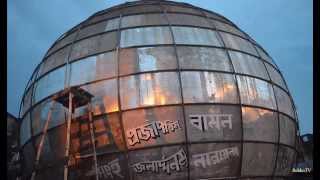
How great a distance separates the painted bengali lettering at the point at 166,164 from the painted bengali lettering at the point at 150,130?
2.34ft

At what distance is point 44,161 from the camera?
16125 millimetres

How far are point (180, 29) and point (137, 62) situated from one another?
2.30m

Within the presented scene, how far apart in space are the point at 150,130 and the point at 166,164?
117cm

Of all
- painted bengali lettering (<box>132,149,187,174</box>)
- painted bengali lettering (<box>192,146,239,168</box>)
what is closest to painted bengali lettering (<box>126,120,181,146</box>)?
painted bengali lettering (<box>132,149,187,174</box>)

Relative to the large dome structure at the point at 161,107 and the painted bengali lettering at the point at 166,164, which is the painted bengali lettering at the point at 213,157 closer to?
the large dome structure at the point at 161,107

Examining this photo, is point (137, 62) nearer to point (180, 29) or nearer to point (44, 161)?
point (180, 29)

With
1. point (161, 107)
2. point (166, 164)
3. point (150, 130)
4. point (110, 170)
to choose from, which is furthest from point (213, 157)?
point (110, 170)

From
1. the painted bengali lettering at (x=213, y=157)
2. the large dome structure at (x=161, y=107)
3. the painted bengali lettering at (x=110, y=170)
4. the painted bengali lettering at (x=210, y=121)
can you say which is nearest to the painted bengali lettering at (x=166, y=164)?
the large dome structure at (x=161, y=107)

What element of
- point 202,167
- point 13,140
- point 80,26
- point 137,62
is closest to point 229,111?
point 202,167

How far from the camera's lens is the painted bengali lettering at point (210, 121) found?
14.3 m

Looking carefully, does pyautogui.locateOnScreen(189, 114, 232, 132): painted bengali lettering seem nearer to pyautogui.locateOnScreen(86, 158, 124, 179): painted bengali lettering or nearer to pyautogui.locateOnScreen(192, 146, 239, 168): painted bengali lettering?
Result: pyautogui.locateOnScreen(192, 146, 239, 168): painted bengali lettering

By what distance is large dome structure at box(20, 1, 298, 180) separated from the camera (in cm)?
1420

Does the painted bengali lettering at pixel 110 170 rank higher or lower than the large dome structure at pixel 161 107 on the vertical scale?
lower

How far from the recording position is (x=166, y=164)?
1412cm
